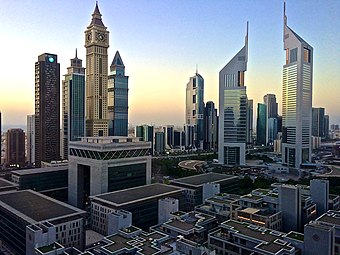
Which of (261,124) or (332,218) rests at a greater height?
(261,124)

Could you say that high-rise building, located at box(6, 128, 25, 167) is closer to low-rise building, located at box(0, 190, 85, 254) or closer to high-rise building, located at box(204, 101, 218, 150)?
low-rise building, located at box(0, 190, 85, 254)

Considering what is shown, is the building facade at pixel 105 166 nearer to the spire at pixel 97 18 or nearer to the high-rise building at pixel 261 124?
the spire at pixel 97 18

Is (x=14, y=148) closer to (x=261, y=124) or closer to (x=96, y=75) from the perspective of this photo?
(x=96, y=75)

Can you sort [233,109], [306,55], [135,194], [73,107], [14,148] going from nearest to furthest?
[135,194] < [306,55] < [233,109] < [14,148] < [73,107]

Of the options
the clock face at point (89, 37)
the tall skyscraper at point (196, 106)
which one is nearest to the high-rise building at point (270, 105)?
the tall skyscraper at point (196, 106)

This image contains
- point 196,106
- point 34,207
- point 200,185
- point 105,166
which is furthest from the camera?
point 196,106

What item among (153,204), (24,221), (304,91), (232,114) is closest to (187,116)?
(232,114)

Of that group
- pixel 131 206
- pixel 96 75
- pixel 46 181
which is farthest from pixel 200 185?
pixel 96 75
